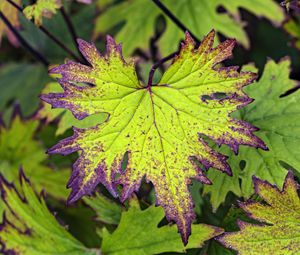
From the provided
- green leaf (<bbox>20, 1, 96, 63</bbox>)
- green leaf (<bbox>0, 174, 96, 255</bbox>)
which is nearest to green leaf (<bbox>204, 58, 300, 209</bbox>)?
green leaf (<bbox>0, 174, 96, 255</bbox>)

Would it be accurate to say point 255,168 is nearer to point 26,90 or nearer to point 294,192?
point 294,192

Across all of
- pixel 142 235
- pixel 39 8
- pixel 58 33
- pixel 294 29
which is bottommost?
pixel 294 29

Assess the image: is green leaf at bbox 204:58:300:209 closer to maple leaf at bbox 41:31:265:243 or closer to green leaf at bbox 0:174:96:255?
maple leaf at bbox 41:31:265:243

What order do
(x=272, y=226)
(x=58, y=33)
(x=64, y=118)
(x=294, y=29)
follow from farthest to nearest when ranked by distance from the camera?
(x=58, y=33) → (x=294, y=29) → (x=64, y=118) → (x=272, y=226)

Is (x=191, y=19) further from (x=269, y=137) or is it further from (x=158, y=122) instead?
(x=158, y=122)

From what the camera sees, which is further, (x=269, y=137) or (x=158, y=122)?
(x=269, y=137)

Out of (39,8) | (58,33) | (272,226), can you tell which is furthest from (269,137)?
(58,33)
